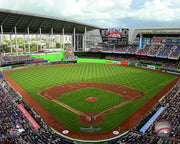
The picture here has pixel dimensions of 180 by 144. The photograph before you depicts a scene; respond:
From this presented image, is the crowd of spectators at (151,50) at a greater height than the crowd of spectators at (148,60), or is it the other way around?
the crowd of spectators at (151,50)

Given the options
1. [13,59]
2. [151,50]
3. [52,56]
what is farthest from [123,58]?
[13,59]

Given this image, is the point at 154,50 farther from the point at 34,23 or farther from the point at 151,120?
the point at 34,23

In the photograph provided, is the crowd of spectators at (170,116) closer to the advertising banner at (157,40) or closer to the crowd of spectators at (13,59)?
the advertising banner at (157,40)

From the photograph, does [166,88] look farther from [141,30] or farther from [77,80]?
[141,30]

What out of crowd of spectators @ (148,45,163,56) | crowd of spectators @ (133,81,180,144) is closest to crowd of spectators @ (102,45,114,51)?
crowd of spectators @ (148,45,163,56)

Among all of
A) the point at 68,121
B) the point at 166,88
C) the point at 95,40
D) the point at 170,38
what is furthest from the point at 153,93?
the point at 95,40

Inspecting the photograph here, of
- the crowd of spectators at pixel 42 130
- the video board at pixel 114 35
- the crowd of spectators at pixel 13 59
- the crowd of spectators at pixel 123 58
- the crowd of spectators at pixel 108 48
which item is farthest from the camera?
the crowd of spectators at pixel 108 48

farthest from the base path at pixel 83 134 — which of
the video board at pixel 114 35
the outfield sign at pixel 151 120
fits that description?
the video board at pixel 114 35
